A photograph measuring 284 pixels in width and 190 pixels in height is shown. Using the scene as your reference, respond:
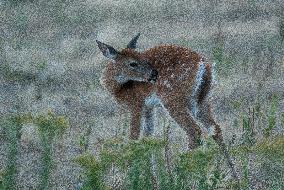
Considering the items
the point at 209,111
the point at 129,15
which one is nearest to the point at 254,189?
the point at 209,111

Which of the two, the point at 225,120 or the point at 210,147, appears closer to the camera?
the point at 210,147

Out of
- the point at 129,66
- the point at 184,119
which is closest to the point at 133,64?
the point at 129,66

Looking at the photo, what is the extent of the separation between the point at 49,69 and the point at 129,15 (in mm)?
4361

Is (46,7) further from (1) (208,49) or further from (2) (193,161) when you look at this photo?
(2) (193,161)

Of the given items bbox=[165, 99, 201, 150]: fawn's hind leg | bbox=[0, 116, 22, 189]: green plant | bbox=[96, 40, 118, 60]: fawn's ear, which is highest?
bbox=[0, 116, 22, 189]: green plant

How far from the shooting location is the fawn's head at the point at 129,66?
32.5 ft

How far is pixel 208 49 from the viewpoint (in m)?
16.4

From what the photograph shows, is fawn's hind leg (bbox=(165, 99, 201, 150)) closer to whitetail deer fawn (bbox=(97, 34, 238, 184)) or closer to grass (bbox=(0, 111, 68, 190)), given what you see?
whitetail deer fawn (bbox=(97, 34, 238, 184))

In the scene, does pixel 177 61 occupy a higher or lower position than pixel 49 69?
higher

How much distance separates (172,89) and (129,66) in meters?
0.86

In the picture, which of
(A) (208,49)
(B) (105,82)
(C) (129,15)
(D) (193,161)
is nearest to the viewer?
(D) (193,161)

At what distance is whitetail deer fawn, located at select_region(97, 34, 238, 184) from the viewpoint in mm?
9539

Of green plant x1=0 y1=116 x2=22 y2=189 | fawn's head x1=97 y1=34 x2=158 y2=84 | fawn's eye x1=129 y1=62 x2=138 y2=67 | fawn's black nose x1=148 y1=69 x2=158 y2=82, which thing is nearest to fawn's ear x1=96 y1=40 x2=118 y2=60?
fawn's head x1=97 y1=34 x2=158 y2=84

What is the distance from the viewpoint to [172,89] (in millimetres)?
9617
